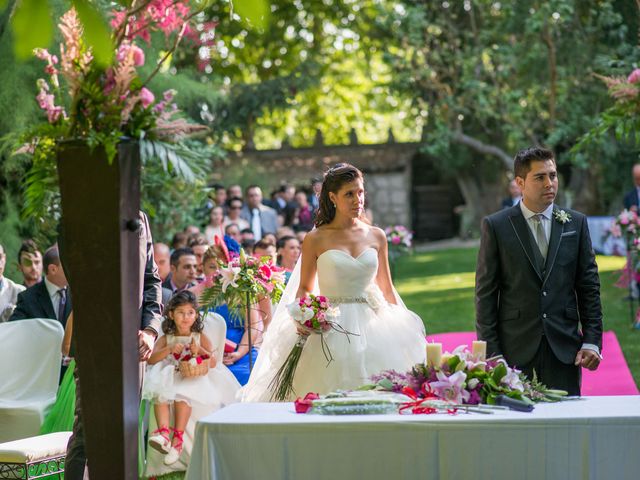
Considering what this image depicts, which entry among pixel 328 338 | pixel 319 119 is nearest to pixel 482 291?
pixel 328 338

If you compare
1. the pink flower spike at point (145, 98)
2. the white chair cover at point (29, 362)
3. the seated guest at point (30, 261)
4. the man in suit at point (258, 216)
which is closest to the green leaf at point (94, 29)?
the pink flower spike at point (145, 98)

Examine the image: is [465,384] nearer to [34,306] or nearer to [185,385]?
[185,385]

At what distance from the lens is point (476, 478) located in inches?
165

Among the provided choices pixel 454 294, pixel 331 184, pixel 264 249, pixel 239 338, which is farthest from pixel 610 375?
pixel 454 294

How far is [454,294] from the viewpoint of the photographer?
1744cm

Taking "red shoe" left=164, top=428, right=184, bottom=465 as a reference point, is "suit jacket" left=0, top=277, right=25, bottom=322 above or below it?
above

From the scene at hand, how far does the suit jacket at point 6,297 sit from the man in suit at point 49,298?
3.02 feet

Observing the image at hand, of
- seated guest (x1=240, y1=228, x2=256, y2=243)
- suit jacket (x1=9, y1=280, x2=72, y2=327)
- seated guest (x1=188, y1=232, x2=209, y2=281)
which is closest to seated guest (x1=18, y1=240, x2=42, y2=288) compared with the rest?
suit jacket (x1=9, y1=280, x2=72, y2=327)

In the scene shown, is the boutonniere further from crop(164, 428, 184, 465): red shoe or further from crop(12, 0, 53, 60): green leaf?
crop(12, 0, 53, 60): green leaf

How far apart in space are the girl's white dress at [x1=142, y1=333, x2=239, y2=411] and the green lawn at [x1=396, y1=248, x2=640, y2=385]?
13.5ft

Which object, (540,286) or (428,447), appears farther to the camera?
(540,286)

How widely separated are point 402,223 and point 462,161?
240 cm

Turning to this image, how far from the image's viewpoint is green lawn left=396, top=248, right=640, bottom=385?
13.3 m

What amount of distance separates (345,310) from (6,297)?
3.69 meters
